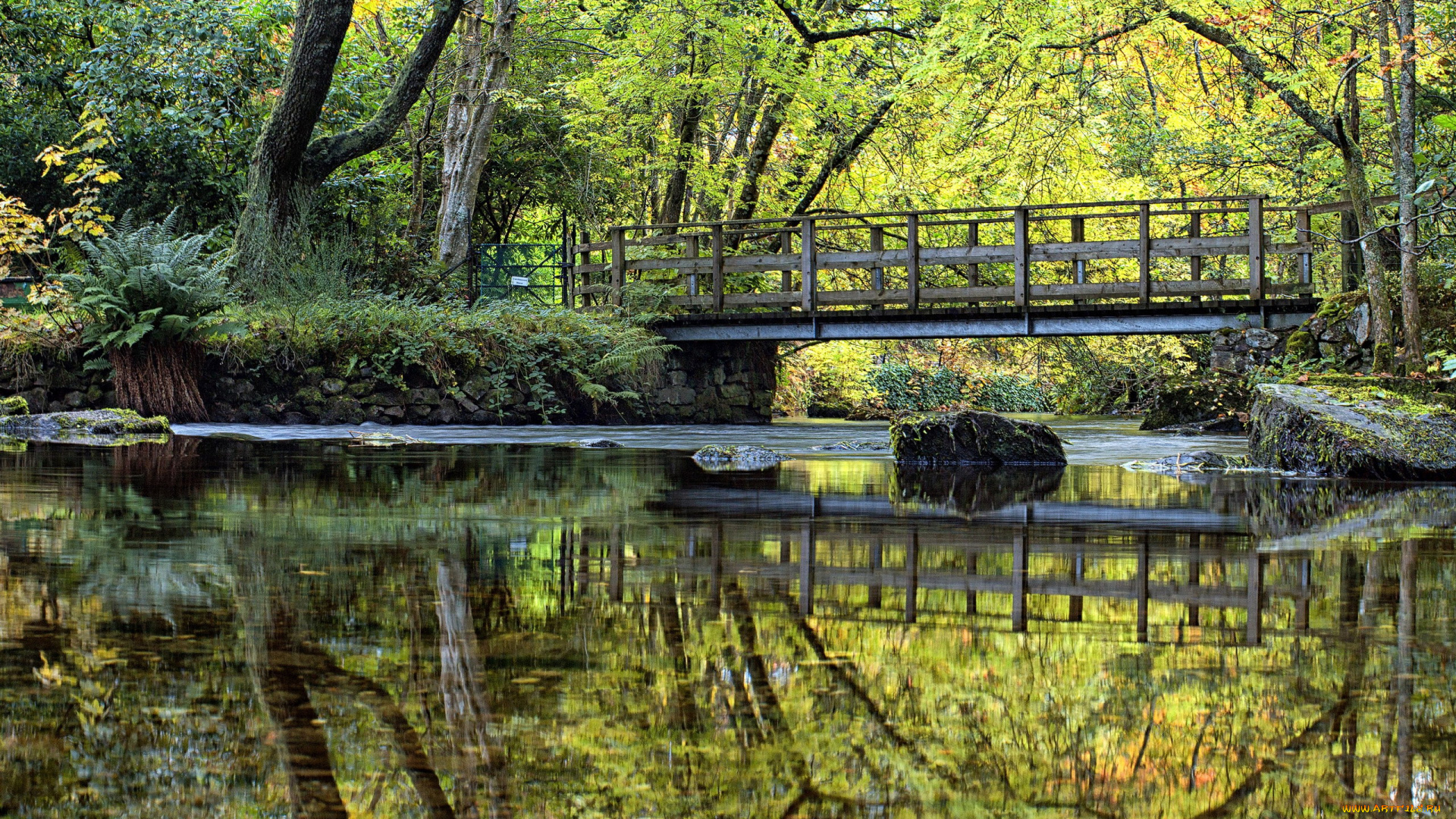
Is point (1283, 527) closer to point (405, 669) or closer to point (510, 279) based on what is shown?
point (405, 669)

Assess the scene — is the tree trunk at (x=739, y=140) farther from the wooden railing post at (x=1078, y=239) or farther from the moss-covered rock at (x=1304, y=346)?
the moss-covered rock at (x=1304, y=346)

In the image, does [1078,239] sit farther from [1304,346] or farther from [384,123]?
[384,123]

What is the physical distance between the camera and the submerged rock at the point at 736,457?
294 inches

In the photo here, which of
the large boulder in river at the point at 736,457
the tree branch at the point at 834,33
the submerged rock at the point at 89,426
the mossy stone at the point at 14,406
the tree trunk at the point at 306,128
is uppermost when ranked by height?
the tree branch at the point at 834,33

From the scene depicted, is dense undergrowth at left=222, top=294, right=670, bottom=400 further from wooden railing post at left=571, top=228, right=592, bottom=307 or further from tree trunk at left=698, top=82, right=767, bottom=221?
tree trunk at left=698, top=82, right=767, bottom=221

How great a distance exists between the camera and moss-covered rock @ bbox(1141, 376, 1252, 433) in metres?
14.1

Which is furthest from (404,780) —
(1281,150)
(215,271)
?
(1281,150)

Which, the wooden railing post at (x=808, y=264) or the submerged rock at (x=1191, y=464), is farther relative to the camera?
the wooden railing post at (x=808, y=264)

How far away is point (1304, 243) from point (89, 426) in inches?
532

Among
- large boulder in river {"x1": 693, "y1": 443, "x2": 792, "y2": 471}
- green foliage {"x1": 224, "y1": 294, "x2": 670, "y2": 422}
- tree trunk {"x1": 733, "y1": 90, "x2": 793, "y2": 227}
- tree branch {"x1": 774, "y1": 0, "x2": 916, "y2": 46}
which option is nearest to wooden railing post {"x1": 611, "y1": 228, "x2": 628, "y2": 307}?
tree trunk {"x1": 733, "y1": 90, "x2": 793, "y2": 227}

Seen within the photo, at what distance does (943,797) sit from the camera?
1.46 m

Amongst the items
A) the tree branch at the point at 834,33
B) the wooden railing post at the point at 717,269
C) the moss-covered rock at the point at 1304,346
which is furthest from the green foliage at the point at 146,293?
the moss-covered rock at the point at 1304,346

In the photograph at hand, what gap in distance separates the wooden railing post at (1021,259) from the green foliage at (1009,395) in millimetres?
14066

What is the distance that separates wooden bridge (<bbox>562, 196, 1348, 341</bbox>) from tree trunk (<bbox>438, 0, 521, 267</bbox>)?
1.94 m
